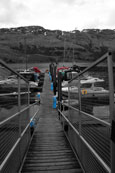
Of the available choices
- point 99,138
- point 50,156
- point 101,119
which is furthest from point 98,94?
point 50,156

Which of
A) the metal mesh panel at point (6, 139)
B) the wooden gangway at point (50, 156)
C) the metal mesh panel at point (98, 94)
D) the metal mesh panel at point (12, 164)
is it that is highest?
the metal mesh panel at point (98, 94)

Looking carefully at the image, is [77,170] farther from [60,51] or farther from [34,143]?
[60,51]

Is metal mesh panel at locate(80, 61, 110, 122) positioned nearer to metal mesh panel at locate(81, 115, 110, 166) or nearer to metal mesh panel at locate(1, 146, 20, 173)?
metal mesh panel at locate(81, 115, 110, 166)

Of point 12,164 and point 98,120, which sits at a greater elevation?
point 98,120

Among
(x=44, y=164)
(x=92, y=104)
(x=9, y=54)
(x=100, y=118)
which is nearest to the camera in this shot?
(x=100, y=118)

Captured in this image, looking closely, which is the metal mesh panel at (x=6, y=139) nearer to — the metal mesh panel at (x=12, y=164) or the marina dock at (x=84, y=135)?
the marina dock at (x=84, y=135)

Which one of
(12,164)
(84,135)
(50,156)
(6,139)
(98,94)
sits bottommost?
(50,156)

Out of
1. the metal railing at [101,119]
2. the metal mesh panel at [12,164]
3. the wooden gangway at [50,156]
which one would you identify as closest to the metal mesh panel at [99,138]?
the metal railing at [101,119]

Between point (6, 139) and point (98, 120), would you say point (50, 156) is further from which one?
point (98, 120)

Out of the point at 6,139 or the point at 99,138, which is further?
the point at 6,139

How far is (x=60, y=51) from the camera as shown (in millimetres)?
120188

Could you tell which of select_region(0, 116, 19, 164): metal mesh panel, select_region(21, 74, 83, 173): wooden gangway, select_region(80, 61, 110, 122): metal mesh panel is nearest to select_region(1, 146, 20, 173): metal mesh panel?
select_region(0, 116, 19, 164): metal mesh panel

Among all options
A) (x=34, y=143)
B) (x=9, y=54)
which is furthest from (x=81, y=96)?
(x=9, y=54)

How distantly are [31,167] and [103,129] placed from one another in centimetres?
194
